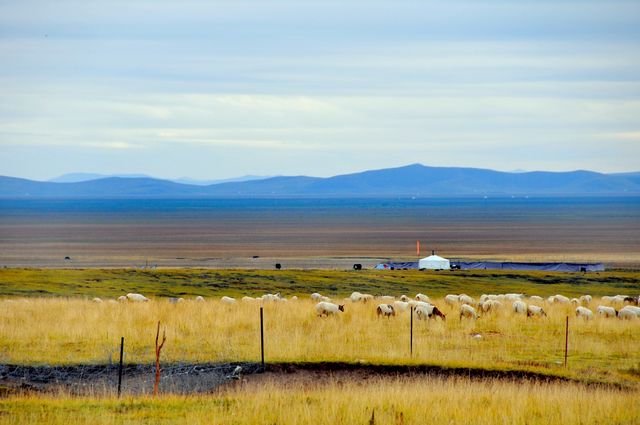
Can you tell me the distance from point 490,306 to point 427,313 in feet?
13.3

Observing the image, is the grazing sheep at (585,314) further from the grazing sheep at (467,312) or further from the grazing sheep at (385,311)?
the grazing sheep at (385,311)

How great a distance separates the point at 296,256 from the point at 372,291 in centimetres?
4451

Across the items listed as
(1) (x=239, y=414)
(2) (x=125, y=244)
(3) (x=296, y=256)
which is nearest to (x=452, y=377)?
(1) (x=239, y=414)

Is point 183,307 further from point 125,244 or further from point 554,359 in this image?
point 125,244

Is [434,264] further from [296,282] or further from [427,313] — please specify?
[427,313]

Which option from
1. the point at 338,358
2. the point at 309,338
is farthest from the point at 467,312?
the point at 338,358

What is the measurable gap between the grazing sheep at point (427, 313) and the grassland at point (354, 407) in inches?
425

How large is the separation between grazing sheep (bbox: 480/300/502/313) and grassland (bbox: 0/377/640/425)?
13.6 metres

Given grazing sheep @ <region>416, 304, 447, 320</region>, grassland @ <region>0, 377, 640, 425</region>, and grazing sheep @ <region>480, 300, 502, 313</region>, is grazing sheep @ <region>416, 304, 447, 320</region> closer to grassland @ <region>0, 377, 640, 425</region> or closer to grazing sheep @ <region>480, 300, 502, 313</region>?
grazing sheep @ <region>480, 300, 502, 313</region>

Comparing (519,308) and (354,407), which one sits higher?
(519,308)

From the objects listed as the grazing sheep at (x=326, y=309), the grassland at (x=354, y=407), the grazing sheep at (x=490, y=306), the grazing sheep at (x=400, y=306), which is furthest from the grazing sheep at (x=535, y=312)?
the grassland at (x=354, y=407)

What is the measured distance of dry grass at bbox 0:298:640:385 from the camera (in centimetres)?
2234

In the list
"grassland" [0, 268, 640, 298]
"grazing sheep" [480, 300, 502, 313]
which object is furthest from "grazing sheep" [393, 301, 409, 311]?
"grassland" [0, 268, 640, 298]

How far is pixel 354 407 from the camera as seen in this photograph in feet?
53.0
